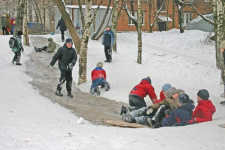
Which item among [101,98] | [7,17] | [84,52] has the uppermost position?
[7,17]

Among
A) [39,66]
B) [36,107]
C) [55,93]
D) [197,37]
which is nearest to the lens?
[36,107]

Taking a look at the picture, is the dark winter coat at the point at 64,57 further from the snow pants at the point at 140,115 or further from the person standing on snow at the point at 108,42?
the person standing on snow at the point at 108,42

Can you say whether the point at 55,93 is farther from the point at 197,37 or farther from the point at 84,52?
the point at 197,37

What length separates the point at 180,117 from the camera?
630 centimetres

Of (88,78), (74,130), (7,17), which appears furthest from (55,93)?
(7,17)

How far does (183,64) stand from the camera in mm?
17016

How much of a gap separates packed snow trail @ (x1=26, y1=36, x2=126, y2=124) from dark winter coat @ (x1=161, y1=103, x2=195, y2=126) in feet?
4.64

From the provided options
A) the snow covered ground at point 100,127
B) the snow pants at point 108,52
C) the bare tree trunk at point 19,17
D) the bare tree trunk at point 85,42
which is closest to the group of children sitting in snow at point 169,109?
the snow covered ground at point 100,127

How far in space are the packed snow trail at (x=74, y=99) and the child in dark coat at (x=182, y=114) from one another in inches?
56.8

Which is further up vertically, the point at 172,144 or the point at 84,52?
the point at 84,52

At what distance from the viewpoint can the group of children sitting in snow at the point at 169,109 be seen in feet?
20.8

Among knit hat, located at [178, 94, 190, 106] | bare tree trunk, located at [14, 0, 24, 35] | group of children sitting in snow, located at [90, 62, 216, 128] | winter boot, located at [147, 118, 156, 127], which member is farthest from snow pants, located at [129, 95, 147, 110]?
bare tree trunk, located at [14, 0, 24, 35]

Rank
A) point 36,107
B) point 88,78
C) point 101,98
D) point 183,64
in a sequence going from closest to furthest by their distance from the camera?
point 36,107
point 101,98
point 88,78
point 183,64

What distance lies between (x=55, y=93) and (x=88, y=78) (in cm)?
289
